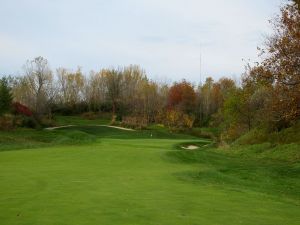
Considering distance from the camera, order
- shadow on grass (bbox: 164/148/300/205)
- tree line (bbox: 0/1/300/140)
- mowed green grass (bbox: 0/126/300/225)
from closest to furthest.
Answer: mowed green grass (bbox: 0/126/300/225) → shadow on grass (bbox: 164/148/300/205) → tree line (bbox: 0/1/300/140)

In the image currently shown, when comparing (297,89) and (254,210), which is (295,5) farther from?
(254,210)

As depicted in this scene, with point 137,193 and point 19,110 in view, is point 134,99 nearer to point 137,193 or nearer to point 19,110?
point 19,110

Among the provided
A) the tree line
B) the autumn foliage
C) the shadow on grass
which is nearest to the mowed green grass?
the shadow on grass

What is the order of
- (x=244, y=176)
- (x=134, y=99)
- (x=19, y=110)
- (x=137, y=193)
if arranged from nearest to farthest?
(x=137, y=193) → (x=244, y=176) → (x=19, y=110) → (x=134, y=99)

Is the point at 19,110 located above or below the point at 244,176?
above

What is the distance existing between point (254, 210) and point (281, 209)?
105cm

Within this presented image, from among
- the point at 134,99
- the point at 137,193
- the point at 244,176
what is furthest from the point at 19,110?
the point at 137,193

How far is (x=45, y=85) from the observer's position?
81.2 metres

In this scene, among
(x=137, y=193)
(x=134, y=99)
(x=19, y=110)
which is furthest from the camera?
(x=134, y=99)

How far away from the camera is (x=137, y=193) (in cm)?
1290

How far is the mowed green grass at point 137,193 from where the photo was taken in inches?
380

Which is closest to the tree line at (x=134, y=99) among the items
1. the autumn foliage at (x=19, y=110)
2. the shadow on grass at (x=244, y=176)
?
the autumn foliage at (x=19, y=110)

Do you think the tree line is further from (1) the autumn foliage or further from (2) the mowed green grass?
(2) the mowed green grass

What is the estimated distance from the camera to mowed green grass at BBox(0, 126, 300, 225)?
31.6 feet
